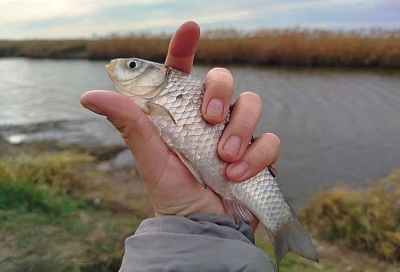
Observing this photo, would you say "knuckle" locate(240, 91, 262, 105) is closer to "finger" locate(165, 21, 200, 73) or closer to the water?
"finger" locate(165, 21, 200, 73)

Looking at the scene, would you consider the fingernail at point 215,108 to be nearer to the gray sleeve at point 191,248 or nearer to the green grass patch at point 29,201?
the gray sleeve at point 191,248

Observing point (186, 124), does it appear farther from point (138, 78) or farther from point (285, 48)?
point (285, 48)

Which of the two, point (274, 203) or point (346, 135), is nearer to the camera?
point (274, 203)

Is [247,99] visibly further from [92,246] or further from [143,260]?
[92,246]

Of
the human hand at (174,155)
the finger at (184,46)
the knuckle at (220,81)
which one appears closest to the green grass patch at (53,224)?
the human hand at (174,155)

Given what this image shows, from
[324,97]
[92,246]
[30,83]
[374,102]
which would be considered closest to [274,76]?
[324,97]

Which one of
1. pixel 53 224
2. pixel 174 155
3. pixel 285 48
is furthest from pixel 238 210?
pixel 285 48
